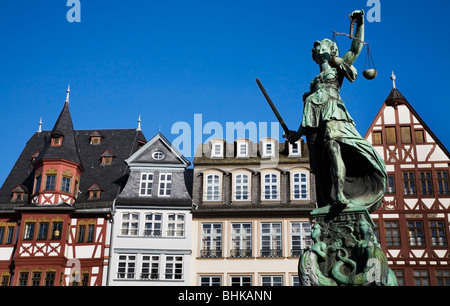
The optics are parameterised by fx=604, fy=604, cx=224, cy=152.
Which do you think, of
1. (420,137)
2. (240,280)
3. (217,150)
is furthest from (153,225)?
(420,137)

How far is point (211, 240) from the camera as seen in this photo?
1346 inches

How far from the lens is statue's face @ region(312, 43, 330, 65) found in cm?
929

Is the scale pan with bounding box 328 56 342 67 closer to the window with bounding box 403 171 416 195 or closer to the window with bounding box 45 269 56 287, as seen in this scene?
the window with bounding box 403 171 416 195

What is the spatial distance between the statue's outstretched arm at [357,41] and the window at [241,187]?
86.5ft

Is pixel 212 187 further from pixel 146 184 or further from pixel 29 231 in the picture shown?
pixel 29 231

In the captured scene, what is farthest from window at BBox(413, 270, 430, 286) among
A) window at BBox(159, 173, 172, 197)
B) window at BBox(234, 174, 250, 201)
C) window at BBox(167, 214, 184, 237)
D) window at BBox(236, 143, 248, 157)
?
window at BBox(159, 173, 172, 197)

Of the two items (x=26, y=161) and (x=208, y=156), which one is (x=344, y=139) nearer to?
(x=208, y=156)

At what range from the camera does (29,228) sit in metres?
34.0

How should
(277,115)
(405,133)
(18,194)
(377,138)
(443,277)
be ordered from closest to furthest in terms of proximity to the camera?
(277,115) → (443,277) → (405,133) → (377,138) → (18,194)

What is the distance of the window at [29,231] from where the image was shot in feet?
111

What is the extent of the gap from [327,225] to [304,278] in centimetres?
89

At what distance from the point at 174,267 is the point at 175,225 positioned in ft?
7.89
